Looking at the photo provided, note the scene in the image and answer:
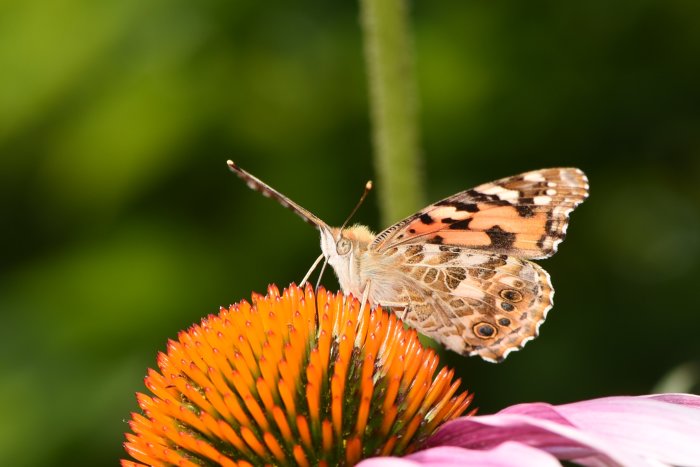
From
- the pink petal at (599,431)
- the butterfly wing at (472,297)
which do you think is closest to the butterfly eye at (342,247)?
the butterfly wing at (472,297)

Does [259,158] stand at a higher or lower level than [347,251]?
higher

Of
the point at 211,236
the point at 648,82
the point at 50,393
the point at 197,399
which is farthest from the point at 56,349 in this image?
the point at 648,82

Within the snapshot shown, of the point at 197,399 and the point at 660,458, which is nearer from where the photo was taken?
the point at 660,458

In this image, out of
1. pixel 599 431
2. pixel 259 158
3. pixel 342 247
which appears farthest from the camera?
pixel 259 158

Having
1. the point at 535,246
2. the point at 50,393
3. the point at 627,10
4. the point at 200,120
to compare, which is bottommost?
the point at 50,393

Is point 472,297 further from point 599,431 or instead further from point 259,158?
point 259,158

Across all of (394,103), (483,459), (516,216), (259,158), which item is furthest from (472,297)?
(259,158)

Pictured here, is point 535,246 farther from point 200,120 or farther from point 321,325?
point 200,120
